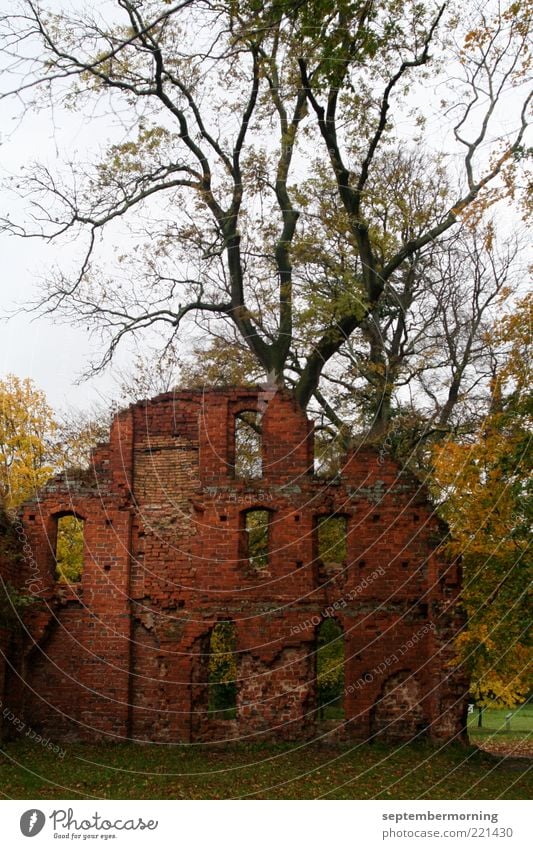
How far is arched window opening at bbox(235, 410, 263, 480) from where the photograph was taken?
21.2 m

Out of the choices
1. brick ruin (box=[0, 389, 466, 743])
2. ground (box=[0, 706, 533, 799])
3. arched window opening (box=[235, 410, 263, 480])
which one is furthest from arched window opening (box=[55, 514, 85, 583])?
ground (box=[0, 706, 533, 799])

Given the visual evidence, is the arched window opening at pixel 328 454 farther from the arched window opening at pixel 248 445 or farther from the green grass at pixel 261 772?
the green grass at pixel 261 772

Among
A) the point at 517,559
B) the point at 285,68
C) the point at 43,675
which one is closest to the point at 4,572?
the point at 43,675

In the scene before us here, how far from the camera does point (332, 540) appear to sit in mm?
20797

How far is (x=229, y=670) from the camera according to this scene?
23.6 meters

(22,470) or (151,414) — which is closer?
(151,414)

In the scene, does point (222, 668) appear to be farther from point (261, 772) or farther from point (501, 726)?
point (501, 726)

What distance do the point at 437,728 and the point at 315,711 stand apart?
7.32 ft

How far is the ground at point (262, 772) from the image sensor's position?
13617 millimetres

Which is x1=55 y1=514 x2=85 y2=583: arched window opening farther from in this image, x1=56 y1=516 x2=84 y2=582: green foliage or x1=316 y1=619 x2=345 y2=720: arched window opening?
x1=316 y1=619 x2=345 y2=720: arched window opening

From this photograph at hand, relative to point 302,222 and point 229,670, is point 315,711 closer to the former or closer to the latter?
point 229,670

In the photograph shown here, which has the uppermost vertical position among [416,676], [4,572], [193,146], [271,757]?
[193,146]
